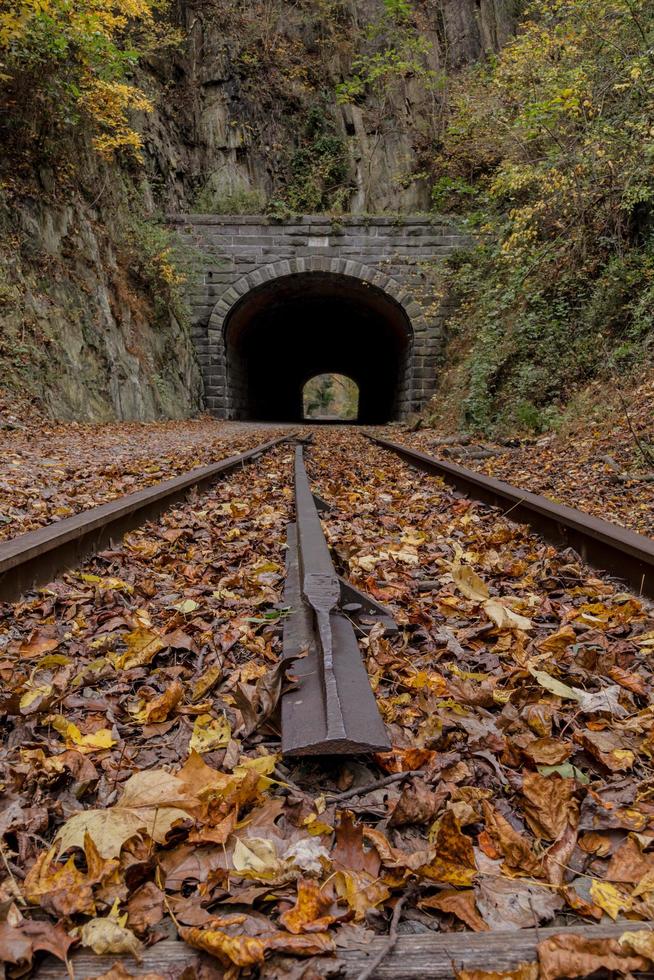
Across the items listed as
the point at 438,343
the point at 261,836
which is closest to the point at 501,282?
the point at 438,343

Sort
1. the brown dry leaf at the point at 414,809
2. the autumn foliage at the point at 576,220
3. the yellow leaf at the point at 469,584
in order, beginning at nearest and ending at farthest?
the brown dry leaf at the point at 414,809, the yellow leaf at the point at 469,584, the autumn foliage at the point at 576,220

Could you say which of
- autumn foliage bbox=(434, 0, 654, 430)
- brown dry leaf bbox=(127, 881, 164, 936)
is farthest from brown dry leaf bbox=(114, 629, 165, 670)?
autumn foliage bbox=(434, 0, 654, 430)

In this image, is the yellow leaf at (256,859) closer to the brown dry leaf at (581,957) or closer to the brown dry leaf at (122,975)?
the brown dry leaf at (122,975)

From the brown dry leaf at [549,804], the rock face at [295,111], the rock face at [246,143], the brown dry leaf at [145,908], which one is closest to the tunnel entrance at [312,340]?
the rock face at [246,143]

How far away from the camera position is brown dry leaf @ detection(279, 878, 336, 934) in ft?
2.86

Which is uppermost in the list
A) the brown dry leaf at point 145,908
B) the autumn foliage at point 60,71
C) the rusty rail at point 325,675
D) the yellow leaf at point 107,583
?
the autumn foliage at point 60,71

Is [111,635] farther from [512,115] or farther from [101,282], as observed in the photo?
[512,115]

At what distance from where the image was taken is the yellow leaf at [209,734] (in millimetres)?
1389

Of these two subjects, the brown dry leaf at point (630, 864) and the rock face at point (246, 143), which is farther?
the rock face at point (246, 143)

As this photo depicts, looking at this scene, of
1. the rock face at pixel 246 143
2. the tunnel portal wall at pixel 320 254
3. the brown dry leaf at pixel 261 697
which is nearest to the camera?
the brown dry leaf at pixel 261 697

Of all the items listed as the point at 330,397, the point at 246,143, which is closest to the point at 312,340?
the point at 246,143

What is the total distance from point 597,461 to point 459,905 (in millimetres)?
5697

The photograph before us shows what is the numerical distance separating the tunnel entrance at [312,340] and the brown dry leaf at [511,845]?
17237 millimetres

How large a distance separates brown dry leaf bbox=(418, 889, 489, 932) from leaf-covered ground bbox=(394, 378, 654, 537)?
10.1ft
